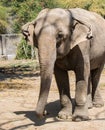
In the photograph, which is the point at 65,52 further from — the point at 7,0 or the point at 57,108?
the point at 7,0

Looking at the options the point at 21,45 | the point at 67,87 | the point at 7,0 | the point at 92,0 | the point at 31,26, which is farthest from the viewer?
the point at 92,0

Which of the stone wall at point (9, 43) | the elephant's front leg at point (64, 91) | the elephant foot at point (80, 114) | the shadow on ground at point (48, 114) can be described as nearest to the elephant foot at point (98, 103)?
the shadow on ground at point (48, 114)

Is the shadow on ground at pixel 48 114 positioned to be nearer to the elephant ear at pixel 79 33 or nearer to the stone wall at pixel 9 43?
the elephant ear at pixel 79 33

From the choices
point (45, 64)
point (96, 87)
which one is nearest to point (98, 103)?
point (96, 87)

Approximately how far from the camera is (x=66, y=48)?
6000mm

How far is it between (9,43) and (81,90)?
18.8m

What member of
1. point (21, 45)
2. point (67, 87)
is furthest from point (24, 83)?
point (21, 45)

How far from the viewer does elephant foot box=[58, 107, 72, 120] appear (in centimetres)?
664

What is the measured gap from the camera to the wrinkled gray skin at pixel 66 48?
18.7ft

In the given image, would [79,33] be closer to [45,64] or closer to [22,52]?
[45,64]

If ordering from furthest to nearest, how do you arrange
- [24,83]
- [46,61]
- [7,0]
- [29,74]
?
[7,0], [29,74], [24,83], [46,61]

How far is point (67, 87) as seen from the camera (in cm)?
680

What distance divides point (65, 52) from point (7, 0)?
11.9 meters

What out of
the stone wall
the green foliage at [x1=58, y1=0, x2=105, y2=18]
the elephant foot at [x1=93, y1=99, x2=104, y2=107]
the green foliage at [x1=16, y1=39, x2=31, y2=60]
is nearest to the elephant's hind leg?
the elephant foot at [x1=93, y1=99, x2=104, y2=107]
